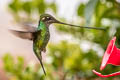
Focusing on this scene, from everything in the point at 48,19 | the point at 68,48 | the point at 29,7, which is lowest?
the point at 68,48

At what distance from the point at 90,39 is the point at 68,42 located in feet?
0.43

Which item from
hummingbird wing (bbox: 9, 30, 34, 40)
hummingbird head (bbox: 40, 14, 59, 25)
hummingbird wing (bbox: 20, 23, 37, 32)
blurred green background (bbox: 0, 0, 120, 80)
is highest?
hummingbird head (bbox: 40, 14, 59, 25)

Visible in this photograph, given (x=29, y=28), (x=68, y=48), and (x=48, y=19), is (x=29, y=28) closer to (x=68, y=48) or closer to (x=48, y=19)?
(x=48, y=19)

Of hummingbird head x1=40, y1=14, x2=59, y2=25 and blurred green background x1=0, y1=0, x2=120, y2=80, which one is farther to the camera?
blurred green background x1=0, y1=0, x2=120, y2=80

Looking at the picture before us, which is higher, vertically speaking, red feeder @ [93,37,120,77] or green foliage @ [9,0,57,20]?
red feeder @ [93,37,120,77]

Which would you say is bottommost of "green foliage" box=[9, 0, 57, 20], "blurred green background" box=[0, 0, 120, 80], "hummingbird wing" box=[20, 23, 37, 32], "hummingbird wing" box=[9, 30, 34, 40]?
"blurred green background" box=[0, 0, 120, 80]

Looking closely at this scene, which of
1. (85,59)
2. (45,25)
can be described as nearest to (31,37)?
(45,25)

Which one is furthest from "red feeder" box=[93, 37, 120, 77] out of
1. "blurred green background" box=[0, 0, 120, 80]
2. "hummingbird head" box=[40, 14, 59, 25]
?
"blurred green background" box=[0, 0, 120, 80]

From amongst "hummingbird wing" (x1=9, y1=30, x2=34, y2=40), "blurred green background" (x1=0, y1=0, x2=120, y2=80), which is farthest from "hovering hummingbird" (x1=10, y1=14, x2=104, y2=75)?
"blurred green background" (x1=0, y1=0, x2=120, y2=80)

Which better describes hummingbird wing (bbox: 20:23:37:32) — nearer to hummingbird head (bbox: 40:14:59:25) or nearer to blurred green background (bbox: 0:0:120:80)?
hummingbird head (bbox: 40:14:59:25)

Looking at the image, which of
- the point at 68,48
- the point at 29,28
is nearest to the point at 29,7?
the point at 68,48

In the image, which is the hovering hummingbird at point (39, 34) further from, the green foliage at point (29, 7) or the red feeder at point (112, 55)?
the green foliage at point (29, 7)

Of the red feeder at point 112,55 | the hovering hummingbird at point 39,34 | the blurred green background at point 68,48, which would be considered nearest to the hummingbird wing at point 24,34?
the hovering hummingbird at point 39,34

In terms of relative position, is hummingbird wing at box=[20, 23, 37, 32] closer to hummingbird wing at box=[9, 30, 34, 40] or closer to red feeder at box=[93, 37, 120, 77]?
hummingbird wing at box=[9, 30, 34, 40]
